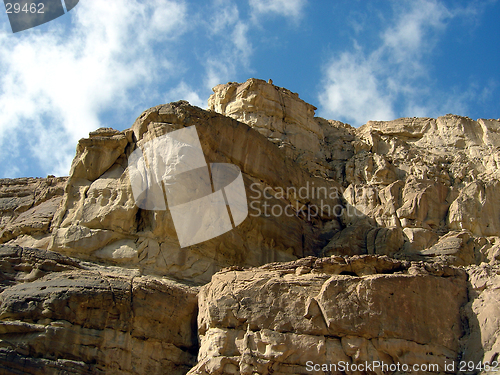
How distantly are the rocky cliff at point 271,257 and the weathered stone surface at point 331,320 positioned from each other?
5 centimetres

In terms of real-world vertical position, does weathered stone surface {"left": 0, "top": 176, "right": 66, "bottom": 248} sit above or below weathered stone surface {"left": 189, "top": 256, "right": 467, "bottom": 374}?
above

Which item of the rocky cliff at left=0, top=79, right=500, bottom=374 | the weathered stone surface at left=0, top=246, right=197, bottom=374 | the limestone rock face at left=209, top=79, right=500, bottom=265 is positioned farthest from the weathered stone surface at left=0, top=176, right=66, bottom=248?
the limestone rock face at left=209, top=79, right=500, bottom=265

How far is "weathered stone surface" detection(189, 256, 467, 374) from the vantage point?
1853 cm

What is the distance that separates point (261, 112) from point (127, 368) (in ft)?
71.1

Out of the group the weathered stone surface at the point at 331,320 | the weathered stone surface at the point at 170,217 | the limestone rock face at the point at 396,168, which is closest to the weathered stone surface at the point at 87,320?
the weathered stone surface at the point at 331,320

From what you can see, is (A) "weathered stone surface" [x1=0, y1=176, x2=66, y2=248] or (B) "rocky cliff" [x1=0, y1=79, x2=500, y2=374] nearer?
(B) "rocky cliff" [x1=0, y1=79, x2=500, y2=374]

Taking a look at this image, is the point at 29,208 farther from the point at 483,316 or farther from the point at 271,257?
the point at 483,316

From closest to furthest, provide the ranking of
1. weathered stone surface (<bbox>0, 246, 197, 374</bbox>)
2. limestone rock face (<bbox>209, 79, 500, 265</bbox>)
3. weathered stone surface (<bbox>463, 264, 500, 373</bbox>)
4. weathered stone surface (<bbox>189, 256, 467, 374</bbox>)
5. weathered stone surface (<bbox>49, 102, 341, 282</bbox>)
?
weathered stone surface (<bbox>463, 264, 500, 373</bbox>) < weathered stone surface (<bbox>189, 256, 467, 374</bbox>) < weathered stone surface (<bbox>0, 246, 197, 374</bbox>) < weathered stone surface (<bbox>49, 102, 341, 282</bbox>) < limestone rock face (<bbox>209, 79, 500, 265</bbox>)

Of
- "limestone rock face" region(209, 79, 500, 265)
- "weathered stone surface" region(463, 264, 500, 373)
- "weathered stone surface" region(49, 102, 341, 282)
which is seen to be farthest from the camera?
"limestone rock face" region(209, 79, 500, 265)

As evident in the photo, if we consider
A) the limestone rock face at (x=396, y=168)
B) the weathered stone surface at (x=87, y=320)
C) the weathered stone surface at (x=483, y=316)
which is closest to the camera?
the weathered stone surface at (x=483, y=316)

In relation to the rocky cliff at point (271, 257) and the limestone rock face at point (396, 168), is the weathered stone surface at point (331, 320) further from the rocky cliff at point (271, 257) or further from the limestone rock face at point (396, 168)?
the limestone rock face at point (396, 168)

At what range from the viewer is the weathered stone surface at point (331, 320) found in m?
18.5

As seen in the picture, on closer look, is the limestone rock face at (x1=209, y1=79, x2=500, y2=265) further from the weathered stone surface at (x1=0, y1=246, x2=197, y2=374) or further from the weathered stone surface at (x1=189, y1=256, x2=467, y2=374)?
the weathered stone surface at (x1=0, y1=246, x2=197, y2=374)

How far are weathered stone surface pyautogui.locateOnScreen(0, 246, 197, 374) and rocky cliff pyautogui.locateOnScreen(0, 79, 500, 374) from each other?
51mm
